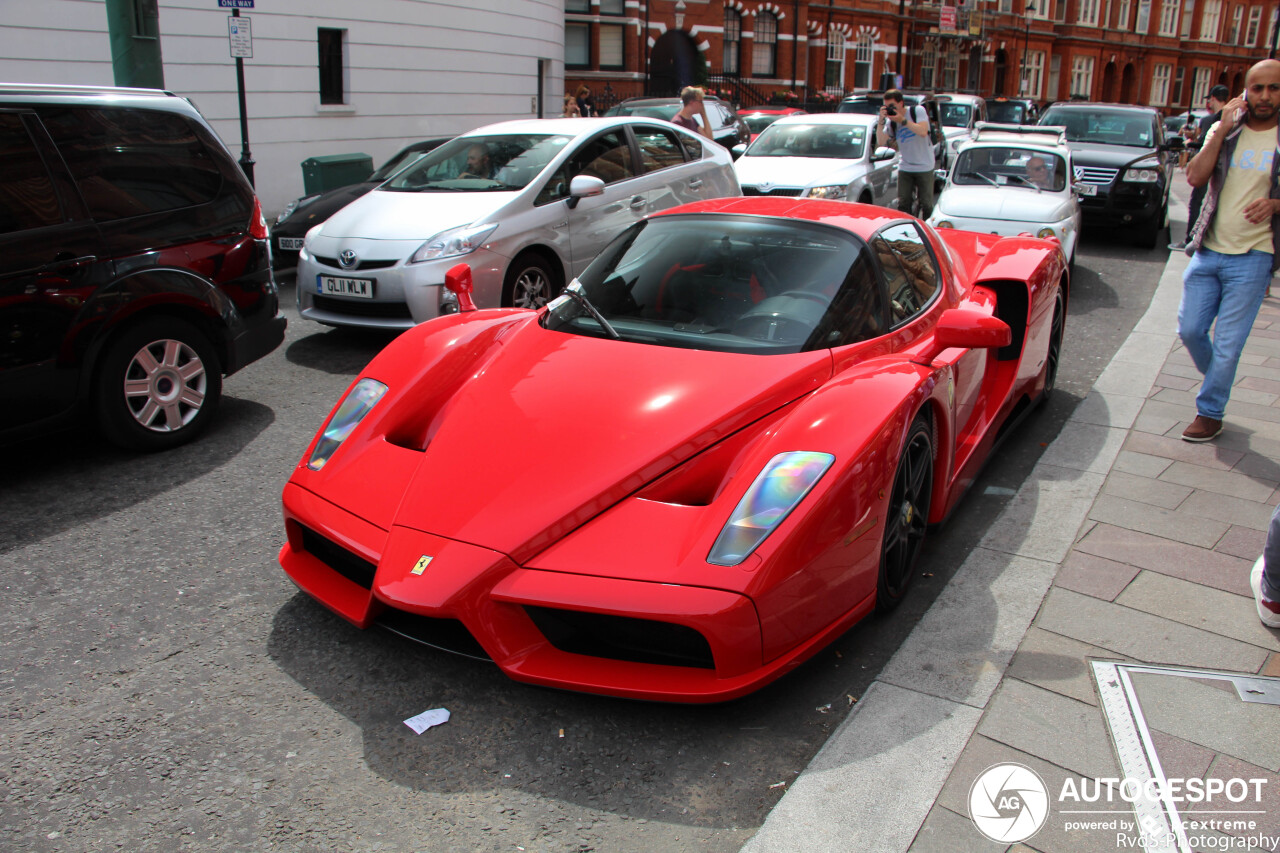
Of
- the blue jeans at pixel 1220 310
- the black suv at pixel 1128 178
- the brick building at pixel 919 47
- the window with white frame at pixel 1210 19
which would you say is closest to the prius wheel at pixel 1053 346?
the blue jeans at pixel 1220 310

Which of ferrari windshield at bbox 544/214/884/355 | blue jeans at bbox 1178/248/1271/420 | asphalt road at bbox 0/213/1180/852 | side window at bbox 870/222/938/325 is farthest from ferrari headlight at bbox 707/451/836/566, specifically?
blue jeans at bbox 1178/248/1271/420

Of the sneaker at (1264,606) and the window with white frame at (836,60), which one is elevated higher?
the window with white frame at (836,60)

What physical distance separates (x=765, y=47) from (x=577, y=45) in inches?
381

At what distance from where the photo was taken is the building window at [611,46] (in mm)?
38531

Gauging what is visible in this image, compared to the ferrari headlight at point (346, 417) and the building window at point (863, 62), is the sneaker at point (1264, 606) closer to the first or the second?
the ferrari headlight at point (346, 417)

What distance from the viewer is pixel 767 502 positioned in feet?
9.36

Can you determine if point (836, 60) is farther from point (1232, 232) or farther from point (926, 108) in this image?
point (1232, 232)

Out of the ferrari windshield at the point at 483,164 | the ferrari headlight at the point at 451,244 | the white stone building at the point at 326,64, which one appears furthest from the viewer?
the white stone building at the point at 326,64

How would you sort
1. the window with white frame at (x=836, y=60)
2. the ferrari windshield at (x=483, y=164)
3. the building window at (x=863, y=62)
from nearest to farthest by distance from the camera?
the ferrari windshield at (x=483, y=164), the window with white frame at (x=836, y=60), the building window at (x=863, y=62)

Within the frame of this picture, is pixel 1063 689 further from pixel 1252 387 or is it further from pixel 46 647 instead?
pixel 1252 387

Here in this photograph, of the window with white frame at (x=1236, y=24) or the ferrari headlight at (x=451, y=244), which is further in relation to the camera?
the window with white frame at (x=1236, y=24)

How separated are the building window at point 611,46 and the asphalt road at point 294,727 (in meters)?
37.5

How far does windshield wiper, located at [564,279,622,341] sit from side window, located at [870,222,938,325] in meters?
1.09

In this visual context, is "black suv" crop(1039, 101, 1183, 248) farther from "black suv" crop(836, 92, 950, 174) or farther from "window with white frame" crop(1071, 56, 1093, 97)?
"window with white frame" crop(1071, 56, 1093, 97)
